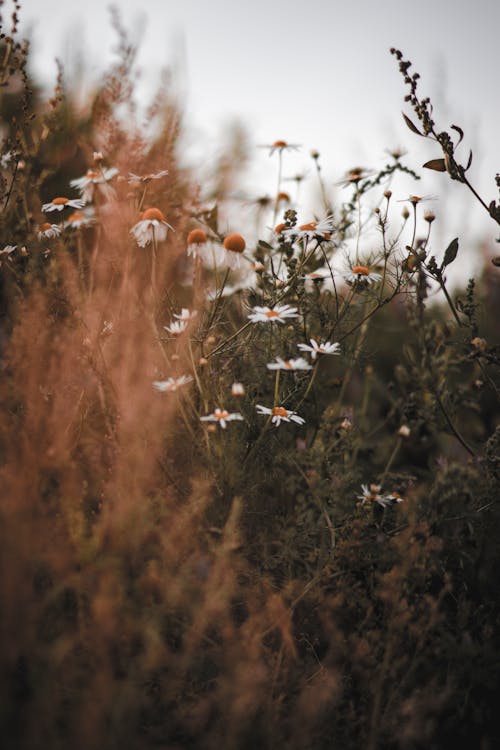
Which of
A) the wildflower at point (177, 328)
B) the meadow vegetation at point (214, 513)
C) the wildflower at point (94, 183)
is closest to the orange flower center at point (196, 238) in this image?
the meadow vegetation at point (214, 513)

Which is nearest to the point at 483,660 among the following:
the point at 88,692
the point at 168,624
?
the point at 168,624

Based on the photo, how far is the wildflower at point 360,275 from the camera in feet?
5.32

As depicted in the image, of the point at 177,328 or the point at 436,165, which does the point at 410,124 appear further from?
the point at 177,328

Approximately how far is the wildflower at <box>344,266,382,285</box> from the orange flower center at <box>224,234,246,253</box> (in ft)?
1.25

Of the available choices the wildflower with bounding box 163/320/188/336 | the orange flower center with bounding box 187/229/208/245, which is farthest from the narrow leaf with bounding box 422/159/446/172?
the wildflower with bounding box 163/320/188/336

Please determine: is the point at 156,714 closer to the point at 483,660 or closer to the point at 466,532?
the point at 483,660

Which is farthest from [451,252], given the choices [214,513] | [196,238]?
[214,513]

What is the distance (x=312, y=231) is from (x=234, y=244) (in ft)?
0.82

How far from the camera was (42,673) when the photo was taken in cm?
83

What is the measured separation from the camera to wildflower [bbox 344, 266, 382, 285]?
1.62 meters

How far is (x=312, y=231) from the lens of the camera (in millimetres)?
1550

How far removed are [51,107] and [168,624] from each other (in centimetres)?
178

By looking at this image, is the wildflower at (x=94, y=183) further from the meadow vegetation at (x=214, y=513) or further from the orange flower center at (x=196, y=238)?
the orange flower center at (x=196, y=238)

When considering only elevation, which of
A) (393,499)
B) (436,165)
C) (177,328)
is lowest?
(393,499)
